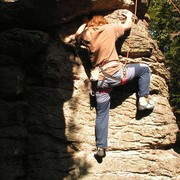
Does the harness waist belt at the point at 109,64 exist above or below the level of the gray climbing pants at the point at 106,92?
above

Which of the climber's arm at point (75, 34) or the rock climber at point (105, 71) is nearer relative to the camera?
the rock climber at point (105, 71)

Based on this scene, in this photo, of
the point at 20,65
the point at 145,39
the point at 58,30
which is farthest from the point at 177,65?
the point at 20,65

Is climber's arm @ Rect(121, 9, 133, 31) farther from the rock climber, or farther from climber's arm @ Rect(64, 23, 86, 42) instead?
climber's arm @ Rect(64, 23, 86, 42)

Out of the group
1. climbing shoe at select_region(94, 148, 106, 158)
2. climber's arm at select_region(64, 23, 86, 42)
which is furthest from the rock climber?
climber's arm at select_region(64, 23, 86, 42)

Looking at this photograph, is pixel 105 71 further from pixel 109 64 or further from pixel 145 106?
pixel 145 106

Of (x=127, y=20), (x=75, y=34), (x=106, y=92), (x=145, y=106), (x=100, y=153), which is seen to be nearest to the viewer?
(x=100, y=153)

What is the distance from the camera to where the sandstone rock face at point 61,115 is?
19.7ft

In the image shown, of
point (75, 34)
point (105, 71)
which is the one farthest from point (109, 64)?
point (75, 34)

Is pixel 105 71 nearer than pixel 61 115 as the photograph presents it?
Yes

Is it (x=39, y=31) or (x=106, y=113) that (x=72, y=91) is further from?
(x=39, y=31)

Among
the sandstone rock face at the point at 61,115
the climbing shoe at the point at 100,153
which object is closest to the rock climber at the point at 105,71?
the climbing shoe at the point at 100,153

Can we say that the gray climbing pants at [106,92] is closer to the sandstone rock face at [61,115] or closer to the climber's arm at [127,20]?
the sandstone rock face at [61,115]

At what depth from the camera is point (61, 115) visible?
6.20m

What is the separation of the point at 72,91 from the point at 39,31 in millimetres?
1385
